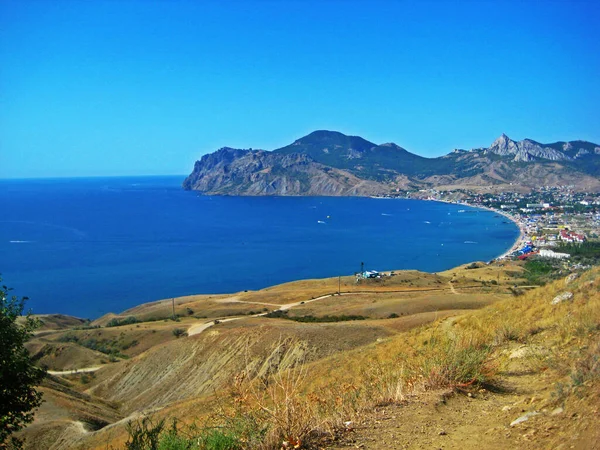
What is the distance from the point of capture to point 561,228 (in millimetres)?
121750

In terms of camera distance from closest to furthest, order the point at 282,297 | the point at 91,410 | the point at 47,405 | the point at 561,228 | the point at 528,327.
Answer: the point at 528,327 → the point at 47,405 → the point at 91,410 → the point at 282,297 → the point at 561,228

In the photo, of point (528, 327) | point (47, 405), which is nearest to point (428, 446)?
point (528, 327)

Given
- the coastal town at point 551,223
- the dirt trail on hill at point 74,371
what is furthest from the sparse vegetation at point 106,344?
the coastal town at point 551,223

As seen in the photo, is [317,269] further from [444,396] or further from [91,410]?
[444,396]

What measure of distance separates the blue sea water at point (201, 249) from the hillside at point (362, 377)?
30.2 metres

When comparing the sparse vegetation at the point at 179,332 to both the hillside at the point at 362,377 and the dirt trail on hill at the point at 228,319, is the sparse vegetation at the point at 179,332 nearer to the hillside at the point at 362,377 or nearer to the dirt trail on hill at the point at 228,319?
the hillside at the point at 362,377

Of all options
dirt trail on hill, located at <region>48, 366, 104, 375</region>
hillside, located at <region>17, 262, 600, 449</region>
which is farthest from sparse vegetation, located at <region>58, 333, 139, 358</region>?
dirt trail on hill, located at <region>48, 366, 104, 375</region>

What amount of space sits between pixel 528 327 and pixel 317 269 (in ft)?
255

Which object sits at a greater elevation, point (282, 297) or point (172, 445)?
point (172, 445)

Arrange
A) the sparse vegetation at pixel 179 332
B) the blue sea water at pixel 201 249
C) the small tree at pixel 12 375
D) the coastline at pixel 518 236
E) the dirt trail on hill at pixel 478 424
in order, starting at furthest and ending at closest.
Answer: the coastline at pixel 518 236 → the blue sea water at pixel 201 249 → the sparse vegetation at pixel 179 332 → the small tree at pixel 12 375 → the dirt trail on hill at pixel 478 424

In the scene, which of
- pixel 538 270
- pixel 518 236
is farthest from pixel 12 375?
pixel 518 236

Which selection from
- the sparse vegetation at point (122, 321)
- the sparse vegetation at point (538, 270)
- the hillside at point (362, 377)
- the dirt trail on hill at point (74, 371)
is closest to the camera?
the hillside at point (362, 377)

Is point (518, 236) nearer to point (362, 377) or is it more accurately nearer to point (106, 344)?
point (106, 344)

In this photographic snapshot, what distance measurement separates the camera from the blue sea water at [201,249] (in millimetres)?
74812
